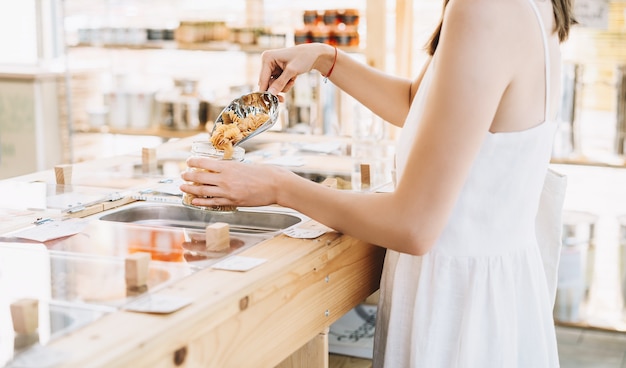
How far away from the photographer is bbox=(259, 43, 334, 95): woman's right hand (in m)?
1.72

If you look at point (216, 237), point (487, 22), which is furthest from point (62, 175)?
point (487, 22)

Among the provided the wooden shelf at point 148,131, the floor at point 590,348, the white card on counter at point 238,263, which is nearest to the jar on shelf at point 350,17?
the wooden shelf at point 148,131

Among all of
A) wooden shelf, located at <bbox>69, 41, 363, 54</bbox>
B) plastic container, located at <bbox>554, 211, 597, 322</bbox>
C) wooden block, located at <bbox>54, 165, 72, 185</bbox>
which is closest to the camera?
wooden block, located at <bbox>54, 165, 72, 185</bbox>

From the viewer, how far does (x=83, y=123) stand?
4.30 m

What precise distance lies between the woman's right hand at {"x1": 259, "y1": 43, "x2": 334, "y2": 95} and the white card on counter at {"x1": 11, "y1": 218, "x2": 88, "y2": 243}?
0.47 m

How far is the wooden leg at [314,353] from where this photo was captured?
1482mm

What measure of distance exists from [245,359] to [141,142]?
9.99ft

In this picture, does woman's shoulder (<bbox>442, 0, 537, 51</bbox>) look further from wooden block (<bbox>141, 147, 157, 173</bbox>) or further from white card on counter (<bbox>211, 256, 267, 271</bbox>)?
wooden block (<bbox>141, 147, 157, 173</bbox>)

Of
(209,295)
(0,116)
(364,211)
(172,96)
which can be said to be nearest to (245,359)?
(209,295)

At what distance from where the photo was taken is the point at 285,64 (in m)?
1.75

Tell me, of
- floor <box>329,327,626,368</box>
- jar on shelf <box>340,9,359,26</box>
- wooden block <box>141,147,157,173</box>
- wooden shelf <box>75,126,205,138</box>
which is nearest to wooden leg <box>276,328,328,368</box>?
wooden block <box>141,147,157,173</box>

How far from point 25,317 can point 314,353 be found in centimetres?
63

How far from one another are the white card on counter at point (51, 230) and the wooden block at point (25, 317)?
40cm

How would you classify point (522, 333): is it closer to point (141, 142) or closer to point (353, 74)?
point (353, 74)
